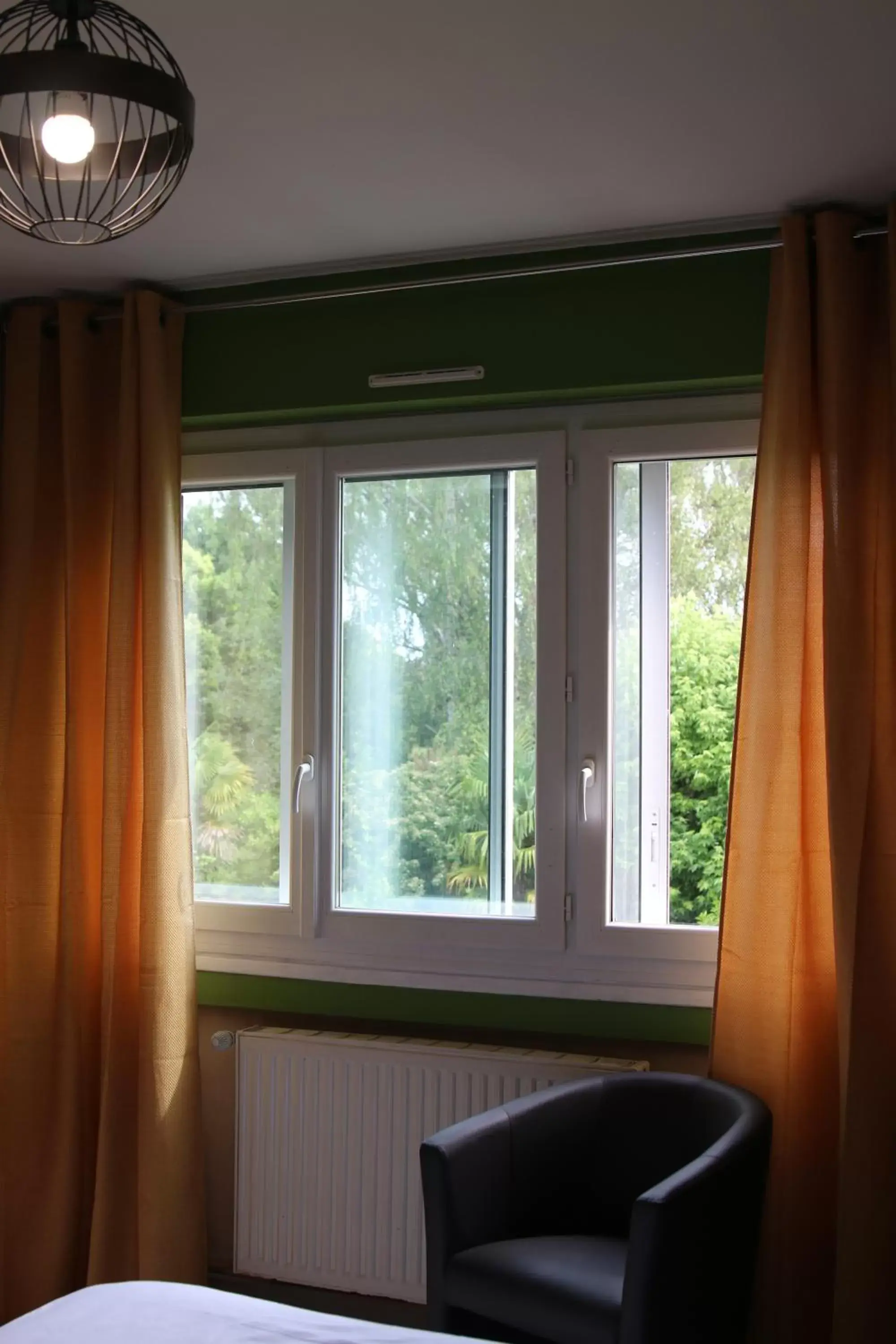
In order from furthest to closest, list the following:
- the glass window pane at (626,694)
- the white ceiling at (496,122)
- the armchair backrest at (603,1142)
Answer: the glass window pane at (626,694), the armchair backrest at (603,1142), the white ceiling at (496,122)

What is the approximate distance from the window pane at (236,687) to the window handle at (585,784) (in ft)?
2.75

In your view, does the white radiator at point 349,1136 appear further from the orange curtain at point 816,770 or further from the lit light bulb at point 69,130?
the lit light bulb at point 69,130

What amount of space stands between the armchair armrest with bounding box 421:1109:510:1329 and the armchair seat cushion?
27 millimetres

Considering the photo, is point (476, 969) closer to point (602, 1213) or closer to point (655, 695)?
point (602, 1213)

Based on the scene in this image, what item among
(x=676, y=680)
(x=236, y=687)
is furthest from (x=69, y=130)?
(x=236, y=687)

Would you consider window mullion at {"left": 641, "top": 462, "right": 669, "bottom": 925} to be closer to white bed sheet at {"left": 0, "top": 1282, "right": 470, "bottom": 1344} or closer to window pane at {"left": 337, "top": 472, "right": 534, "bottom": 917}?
window pane at {"left": 337, "top": 472, "right": 534, "bottom": 917}

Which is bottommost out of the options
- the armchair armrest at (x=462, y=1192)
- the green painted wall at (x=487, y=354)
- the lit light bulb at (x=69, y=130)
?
the armchair armrest at (x=462, y=1192)

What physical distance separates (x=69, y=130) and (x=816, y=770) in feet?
6.69

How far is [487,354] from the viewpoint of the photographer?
326 cm

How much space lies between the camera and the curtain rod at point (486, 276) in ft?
9.86

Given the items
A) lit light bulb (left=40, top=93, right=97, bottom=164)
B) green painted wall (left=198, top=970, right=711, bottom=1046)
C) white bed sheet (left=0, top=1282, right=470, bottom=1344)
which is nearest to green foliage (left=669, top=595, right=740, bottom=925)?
green painted wall (left=198, top=970, right=711, bottom=1046)

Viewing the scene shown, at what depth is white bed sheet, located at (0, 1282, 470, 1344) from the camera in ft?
5.95

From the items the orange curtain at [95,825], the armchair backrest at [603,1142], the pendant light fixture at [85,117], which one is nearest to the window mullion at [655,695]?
the armchair backrest at [603,1142]

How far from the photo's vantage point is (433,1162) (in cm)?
252
